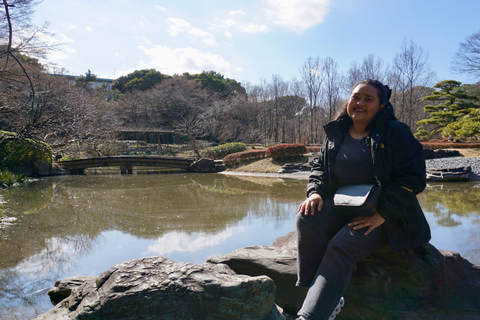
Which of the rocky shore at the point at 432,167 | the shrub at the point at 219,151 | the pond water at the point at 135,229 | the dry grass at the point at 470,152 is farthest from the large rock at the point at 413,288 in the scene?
the shrub at the point at 219,151

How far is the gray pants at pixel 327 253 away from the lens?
1.71 metres

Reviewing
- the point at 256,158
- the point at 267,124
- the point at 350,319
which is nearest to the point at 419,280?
the point at 350,319

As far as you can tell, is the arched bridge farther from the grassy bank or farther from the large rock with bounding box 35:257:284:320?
the large rock with bounding box 35:257:284:320

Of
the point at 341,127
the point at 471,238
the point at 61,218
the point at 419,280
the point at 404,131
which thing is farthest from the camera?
the point at 61,218

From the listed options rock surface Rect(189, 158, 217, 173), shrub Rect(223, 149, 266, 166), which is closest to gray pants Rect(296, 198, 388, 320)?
rock surface Rect(189, 158, 217, 173)

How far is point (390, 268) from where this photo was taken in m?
2.17

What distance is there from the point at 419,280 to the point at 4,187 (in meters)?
11.7

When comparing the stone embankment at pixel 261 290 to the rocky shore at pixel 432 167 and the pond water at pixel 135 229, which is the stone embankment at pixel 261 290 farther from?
the rocky shore at pixel 432 167

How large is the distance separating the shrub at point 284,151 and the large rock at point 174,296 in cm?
1516

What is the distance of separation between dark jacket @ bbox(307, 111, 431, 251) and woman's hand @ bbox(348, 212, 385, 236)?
0.11 ft

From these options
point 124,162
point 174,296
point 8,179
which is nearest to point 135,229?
point 174,296

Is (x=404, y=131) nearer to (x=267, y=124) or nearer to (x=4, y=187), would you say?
(x=4, y=187)

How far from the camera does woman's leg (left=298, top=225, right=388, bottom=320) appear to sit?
1690mm

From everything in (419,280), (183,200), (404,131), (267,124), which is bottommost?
(183,200)
